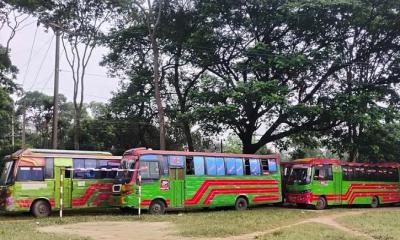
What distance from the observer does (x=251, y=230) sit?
15617mm

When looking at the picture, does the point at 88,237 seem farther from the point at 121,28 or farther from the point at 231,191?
the point at 121,28

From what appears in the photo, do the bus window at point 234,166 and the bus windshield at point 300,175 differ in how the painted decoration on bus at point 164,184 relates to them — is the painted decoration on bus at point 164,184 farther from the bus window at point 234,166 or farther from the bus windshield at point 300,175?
the bus windshield at point 300,175

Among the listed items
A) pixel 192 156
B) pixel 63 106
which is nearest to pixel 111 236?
pixel 192 156

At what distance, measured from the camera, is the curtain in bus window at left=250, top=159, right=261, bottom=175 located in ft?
81.4

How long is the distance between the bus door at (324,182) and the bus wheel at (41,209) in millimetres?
12658

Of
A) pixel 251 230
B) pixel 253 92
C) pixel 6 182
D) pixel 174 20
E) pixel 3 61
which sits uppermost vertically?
pixel 174 20

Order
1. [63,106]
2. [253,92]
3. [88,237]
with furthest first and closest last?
1. [63,106]
2. [253,92]
3. [88,237]

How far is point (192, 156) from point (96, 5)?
14534mm

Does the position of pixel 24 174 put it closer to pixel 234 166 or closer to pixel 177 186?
pixel 177 186

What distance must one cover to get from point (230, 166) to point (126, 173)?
17.2 feet

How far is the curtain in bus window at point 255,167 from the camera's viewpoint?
24812 millimetres

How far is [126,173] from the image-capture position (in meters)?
20.9

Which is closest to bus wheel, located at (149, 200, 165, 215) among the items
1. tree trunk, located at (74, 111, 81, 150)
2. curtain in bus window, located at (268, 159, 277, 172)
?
curtain in bus window, located at (268, 159, 277, 172)

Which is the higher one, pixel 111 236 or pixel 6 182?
pixel 6 182
